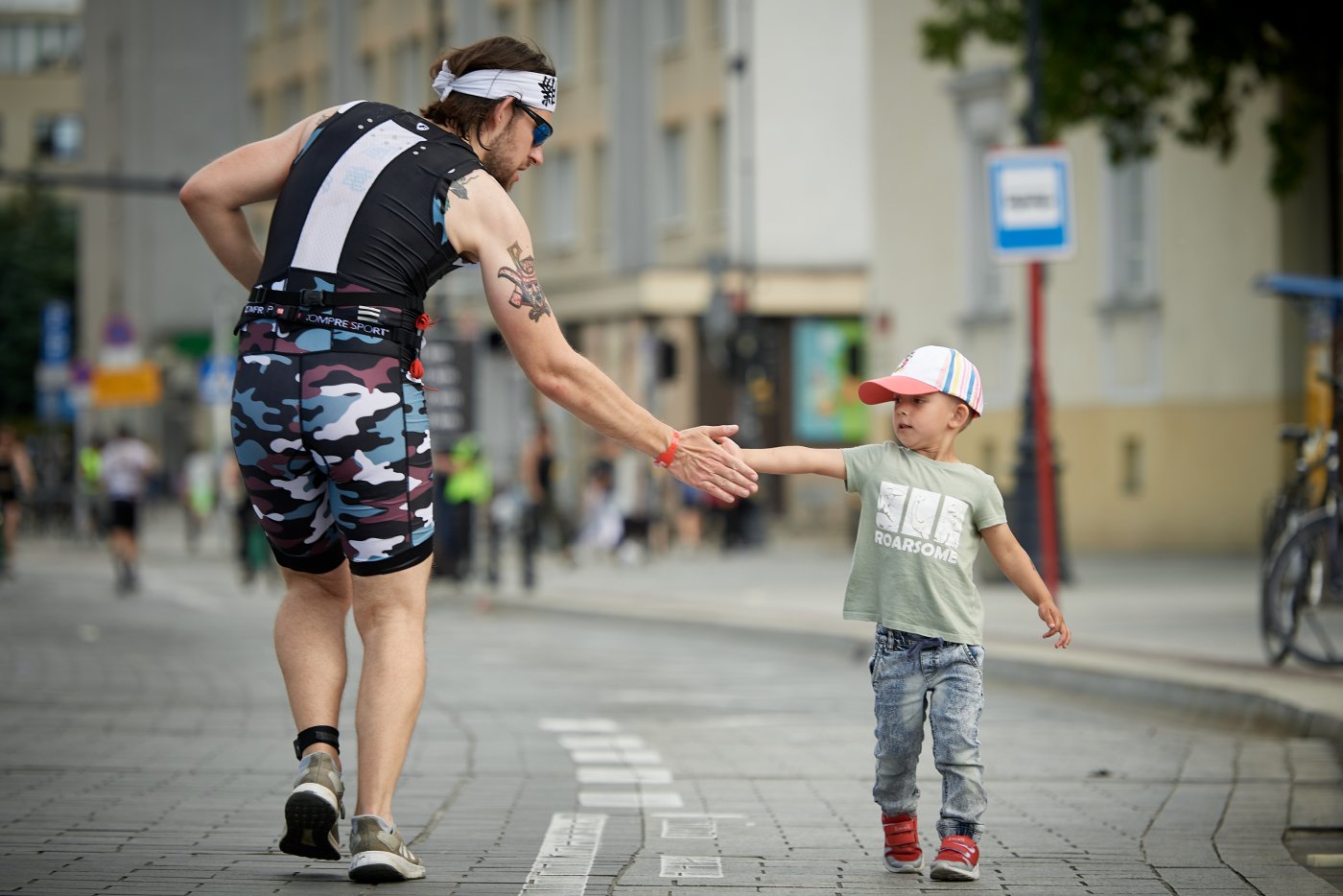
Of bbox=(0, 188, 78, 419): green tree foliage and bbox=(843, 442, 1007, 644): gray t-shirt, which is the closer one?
bbox=(843, 442, 1007, 644): gray t-shirt

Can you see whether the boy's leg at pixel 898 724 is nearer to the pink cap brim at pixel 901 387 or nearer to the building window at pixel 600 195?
the pink cap brim at pixel 901 387

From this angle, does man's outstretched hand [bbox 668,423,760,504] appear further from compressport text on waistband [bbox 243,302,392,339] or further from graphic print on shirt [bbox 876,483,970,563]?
compressport text on waistband [bbox 243,302,392,339]

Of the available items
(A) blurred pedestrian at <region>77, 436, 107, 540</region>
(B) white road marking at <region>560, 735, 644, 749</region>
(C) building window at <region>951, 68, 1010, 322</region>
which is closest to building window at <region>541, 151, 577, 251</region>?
(A) blurred pedestrian at <region>77, 436, 107, 540</region>

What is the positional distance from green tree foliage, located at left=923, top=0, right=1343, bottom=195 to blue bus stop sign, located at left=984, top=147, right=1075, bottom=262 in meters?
4.13

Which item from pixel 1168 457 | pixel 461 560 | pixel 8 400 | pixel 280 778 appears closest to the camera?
pixel 280 778

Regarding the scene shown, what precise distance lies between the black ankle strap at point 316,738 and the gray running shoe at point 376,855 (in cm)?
25

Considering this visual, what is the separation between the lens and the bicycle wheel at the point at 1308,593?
11180 millimetres

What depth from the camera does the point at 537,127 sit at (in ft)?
19.1

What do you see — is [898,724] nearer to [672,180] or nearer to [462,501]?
[462,501]

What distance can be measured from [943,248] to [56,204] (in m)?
65.7

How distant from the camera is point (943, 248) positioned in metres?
30.6

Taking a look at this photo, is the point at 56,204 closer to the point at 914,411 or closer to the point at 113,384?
the point at 113,384

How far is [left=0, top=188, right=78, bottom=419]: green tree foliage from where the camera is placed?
83.4 meters

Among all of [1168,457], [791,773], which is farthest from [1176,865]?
[1168,457]
